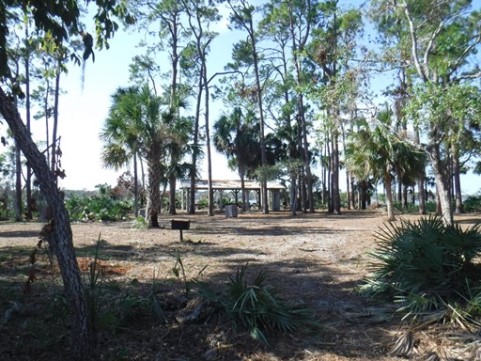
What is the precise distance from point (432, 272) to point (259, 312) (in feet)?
7.55

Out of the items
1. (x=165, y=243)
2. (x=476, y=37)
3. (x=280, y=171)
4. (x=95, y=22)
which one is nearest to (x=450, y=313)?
(x=95, y=22)

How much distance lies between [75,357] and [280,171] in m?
28.3

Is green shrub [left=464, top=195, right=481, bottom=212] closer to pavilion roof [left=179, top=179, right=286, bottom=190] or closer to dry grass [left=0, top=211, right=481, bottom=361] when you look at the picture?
pavilion roof [left=179, top=179, right=286, bottom=190]

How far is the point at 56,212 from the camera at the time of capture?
12.6 ft

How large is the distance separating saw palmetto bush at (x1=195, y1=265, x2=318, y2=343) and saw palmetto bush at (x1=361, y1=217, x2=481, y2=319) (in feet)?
4.17

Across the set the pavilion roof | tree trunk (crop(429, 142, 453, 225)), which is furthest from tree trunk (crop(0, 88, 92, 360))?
the pavilion roof

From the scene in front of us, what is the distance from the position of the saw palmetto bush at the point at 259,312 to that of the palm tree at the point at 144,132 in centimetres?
1229

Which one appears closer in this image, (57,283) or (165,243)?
(57,283)

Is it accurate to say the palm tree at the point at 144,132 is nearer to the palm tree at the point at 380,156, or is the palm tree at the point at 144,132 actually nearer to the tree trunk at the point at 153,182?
the tree trunk at the point at 153,182

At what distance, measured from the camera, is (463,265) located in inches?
222

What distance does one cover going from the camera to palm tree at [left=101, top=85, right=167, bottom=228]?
16.7 metres

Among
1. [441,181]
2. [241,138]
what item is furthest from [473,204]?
[441,181]

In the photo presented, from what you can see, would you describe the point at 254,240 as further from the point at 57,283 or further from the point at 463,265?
the point at 463,265

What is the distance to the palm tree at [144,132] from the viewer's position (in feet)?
54.7
